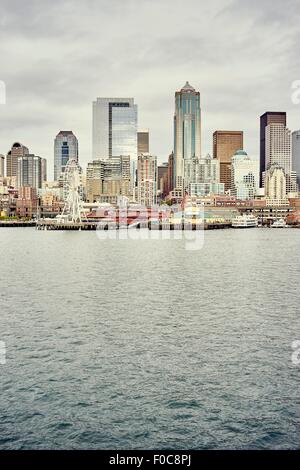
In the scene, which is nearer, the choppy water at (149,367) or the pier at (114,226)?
the choppy water at (149,367)

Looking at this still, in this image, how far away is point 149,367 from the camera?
18422 millimetres

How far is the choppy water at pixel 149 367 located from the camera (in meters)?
13.9

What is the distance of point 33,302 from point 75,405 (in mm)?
15004

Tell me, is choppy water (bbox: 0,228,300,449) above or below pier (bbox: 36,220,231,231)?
below

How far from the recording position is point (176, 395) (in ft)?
52.6

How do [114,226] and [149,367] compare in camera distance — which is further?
[114,226]

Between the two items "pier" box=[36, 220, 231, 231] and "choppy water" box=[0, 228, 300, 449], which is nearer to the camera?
"choppy water" box=[0, 228, 300, 449]

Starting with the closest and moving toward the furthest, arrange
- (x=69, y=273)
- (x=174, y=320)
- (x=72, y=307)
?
(x=174, y=320) → (x=72, y=307) → (x=69, y=273)

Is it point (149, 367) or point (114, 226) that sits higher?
point (114, 226)

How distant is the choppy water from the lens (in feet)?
45.5

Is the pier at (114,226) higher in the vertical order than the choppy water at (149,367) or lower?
higher
